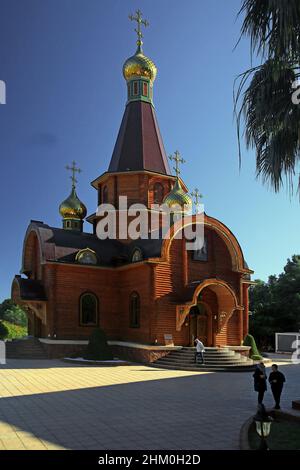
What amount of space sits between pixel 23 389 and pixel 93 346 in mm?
7999

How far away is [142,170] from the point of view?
86.2ft

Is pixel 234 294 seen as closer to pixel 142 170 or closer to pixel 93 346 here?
pixel 93 346

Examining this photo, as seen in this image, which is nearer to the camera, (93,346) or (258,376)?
(258,376)

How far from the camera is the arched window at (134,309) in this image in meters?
22.1

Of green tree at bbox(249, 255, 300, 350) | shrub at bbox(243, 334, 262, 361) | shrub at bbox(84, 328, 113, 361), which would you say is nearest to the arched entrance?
shrub at bbox(243, 334, 262, 361)

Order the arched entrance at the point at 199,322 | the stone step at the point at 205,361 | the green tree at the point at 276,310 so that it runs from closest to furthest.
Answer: the stone step at the point at 205,361, the arched entrance at the point at 199,322, the green tree at the point at 276,310

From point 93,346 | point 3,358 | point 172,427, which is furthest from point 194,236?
point 172,427

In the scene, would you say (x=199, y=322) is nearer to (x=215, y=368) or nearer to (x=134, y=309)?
(x=134, y=309)

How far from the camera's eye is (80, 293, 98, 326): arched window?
899 inches

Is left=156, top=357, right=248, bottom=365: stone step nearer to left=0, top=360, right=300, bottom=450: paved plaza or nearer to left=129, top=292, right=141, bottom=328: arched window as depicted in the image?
left=0, top=360, right=300, bottom=450: paved plaza

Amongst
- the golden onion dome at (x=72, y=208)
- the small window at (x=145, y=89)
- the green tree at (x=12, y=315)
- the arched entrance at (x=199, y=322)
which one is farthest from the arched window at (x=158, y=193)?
the green tree at (x=12, y=315)

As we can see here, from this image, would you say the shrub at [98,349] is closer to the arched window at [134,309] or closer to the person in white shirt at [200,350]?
the arched window at [134,309]

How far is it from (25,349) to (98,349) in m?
4.56

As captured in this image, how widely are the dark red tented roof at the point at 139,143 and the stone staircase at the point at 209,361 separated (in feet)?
37.5
